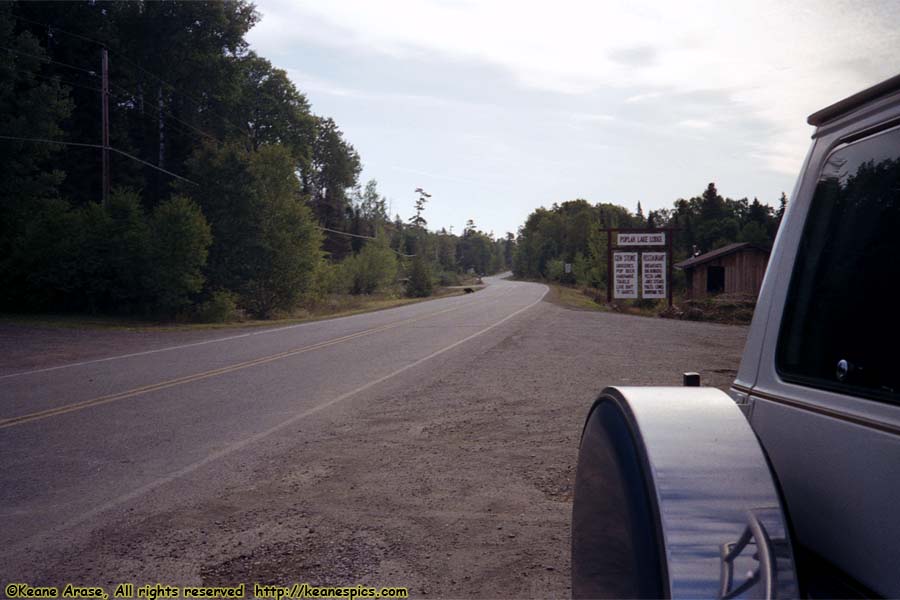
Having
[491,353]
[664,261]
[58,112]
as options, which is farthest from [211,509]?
[58,112]

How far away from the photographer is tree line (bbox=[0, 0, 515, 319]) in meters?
27.6

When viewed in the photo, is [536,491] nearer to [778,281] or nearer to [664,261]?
[778,281]

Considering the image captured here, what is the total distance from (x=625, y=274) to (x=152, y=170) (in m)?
32.8

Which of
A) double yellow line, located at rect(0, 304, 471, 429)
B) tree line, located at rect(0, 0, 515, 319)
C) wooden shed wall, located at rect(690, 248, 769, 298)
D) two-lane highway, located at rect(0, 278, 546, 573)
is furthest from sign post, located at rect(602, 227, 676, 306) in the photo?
double yellow line, located at rect(0, 304, 471, 429)

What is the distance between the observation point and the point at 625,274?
3425cm

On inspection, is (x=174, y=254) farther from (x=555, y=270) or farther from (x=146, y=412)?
(x=555, y=270)

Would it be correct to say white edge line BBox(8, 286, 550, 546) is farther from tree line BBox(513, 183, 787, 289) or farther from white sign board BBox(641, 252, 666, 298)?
white sign board BBox(641, 252, 666, 298)

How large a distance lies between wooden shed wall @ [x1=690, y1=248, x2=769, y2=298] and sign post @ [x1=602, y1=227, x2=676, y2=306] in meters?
1.52

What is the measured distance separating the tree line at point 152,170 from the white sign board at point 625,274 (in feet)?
47.7

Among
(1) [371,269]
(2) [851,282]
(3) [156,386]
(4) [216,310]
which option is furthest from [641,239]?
(1) [371,269]

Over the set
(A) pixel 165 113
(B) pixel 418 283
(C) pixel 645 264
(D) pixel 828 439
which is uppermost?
(A) pixel 165 113

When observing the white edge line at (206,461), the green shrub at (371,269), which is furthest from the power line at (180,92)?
the white edge line at (206,461)

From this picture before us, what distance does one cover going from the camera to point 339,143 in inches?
3068

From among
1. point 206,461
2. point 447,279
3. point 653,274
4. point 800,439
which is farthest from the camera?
point 447,279
